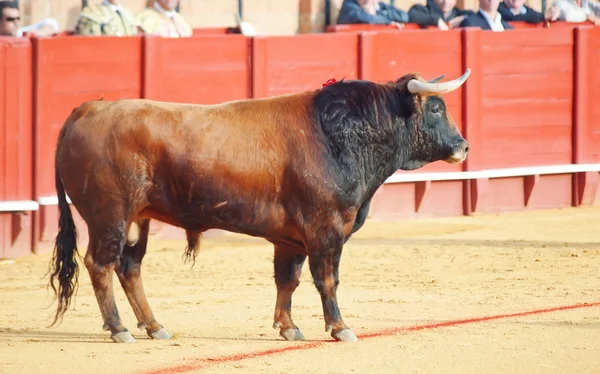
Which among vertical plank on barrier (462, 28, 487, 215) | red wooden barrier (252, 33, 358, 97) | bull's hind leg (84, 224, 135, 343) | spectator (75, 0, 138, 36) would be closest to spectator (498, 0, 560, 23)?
vertical plank on barrier (462, 28, 487, 215)

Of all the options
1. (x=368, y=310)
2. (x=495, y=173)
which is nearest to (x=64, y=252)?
(x=368, y=310)

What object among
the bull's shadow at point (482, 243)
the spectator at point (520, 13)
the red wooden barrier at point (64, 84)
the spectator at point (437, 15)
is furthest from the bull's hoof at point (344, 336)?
the spectator at point (520, 13)

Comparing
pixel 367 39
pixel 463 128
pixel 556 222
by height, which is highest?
pixel 367 39

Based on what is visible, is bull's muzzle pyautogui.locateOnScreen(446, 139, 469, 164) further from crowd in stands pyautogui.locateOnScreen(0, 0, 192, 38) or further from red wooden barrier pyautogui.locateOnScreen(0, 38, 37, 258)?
crowd in stands pyautogui.locateOnScreen(0, 0, 192, 38)

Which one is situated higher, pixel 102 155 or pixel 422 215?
pixel 102 155

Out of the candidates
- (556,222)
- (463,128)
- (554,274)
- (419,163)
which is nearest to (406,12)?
(463,128)

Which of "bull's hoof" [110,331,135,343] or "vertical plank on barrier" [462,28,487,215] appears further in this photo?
"vertical plank on barrier" [462,28,487,215]

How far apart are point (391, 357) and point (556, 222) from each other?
563 cm

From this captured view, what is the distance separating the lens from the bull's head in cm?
646

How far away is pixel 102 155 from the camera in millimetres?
6152

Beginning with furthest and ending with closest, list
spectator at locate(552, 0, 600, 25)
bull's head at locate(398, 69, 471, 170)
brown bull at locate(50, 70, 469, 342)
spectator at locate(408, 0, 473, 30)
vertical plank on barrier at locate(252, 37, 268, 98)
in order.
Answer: spectator at locate(552, 0, 600, 25) < spectator at locate(408, 0, 473, 30) < vertical plank on barrier at locate(252, 37, 268, 98) < bull's head at locate(398, 69, 471, 170) < brown bull at locate(50, 70, 469, 342)

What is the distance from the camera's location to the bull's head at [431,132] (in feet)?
21.2

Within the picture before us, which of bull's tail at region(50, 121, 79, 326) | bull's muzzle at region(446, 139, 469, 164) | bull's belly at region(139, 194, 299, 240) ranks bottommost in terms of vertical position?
bull's tail at region(50, 121, 79, 326)

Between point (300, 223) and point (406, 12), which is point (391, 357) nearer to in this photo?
point (300, 223)
